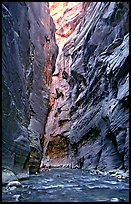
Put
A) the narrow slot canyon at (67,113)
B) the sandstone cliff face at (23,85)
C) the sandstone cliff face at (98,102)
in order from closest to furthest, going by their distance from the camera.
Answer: the narrow slot canyon at (67,113)
the sandstone cliff face at (23,85)
the sandstone cliff face at (98,102)

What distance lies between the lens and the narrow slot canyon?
11.2 m

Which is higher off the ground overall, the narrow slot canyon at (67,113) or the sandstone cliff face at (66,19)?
the sandstone cliff face at (66,19)

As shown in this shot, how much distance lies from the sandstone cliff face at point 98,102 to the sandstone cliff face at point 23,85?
17.1ft

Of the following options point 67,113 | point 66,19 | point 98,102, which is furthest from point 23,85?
point 66,19

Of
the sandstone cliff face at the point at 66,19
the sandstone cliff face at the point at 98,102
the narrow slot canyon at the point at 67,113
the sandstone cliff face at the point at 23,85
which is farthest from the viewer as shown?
the sandstone cliff face at the point at 66,19

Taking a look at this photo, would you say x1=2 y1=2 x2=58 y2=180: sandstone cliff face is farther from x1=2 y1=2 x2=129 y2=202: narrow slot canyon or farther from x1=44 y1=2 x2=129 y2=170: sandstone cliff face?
x1=44 y1=2 x2=129 y2=170: sandstone cliff face

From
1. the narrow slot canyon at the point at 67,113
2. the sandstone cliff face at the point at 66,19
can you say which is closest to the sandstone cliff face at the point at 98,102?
the narrow slot canyon at the point at 67,113

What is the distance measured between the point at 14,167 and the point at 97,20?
24.2 meters

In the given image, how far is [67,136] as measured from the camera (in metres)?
39.5

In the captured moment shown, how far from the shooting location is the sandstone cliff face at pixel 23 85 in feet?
42.4

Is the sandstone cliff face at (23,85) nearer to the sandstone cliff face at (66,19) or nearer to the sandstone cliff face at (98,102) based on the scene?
the sandstone cliff face at (98,102)

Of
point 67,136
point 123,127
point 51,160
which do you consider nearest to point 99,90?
point 123,127

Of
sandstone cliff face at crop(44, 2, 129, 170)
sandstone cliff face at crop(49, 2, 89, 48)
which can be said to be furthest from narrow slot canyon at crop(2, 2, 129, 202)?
sandstone cliff face at crop(49, 2, 89, 48)

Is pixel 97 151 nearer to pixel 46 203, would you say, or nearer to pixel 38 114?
pixel 38 114
